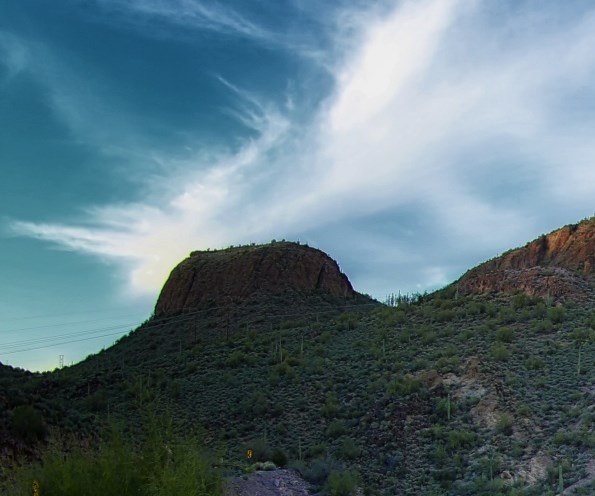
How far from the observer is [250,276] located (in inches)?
3051

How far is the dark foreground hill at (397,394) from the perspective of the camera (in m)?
29.2

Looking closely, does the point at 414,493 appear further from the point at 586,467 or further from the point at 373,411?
the point at 373,411

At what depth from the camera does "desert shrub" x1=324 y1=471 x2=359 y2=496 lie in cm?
2669

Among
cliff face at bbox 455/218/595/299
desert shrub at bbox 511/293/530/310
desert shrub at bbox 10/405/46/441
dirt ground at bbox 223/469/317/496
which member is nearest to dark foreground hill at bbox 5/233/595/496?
desert shrub at bbox 511/293/530/310

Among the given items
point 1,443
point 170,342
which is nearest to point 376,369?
point 1,443

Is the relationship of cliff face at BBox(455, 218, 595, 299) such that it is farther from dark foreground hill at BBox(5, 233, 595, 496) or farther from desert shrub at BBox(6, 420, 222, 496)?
desert shrub at BBox(6, 420, 222, 496)

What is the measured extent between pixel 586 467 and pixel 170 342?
4485 centimetres

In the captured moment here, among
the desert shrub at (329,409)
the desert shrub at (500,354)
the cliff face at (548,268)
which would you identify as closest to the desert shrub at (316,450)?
the desert shrub at (329,409)

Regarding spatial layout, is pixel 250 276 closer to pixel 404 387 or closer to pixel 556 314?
pixel 556 314

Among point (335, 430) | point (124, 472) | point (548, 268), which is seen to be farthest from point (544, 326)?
point (124, 472)

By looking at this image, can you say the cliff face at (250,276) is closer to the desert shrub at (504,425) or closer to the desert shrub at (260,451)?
the desert shrub at (260,451)

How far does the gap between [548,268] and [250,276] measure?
31562 millimetres

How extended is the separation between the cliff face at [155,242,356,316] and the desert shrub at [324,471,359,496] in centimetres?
4749

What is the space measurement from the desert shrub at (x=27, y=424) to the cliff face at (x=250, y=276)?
1761 inches
